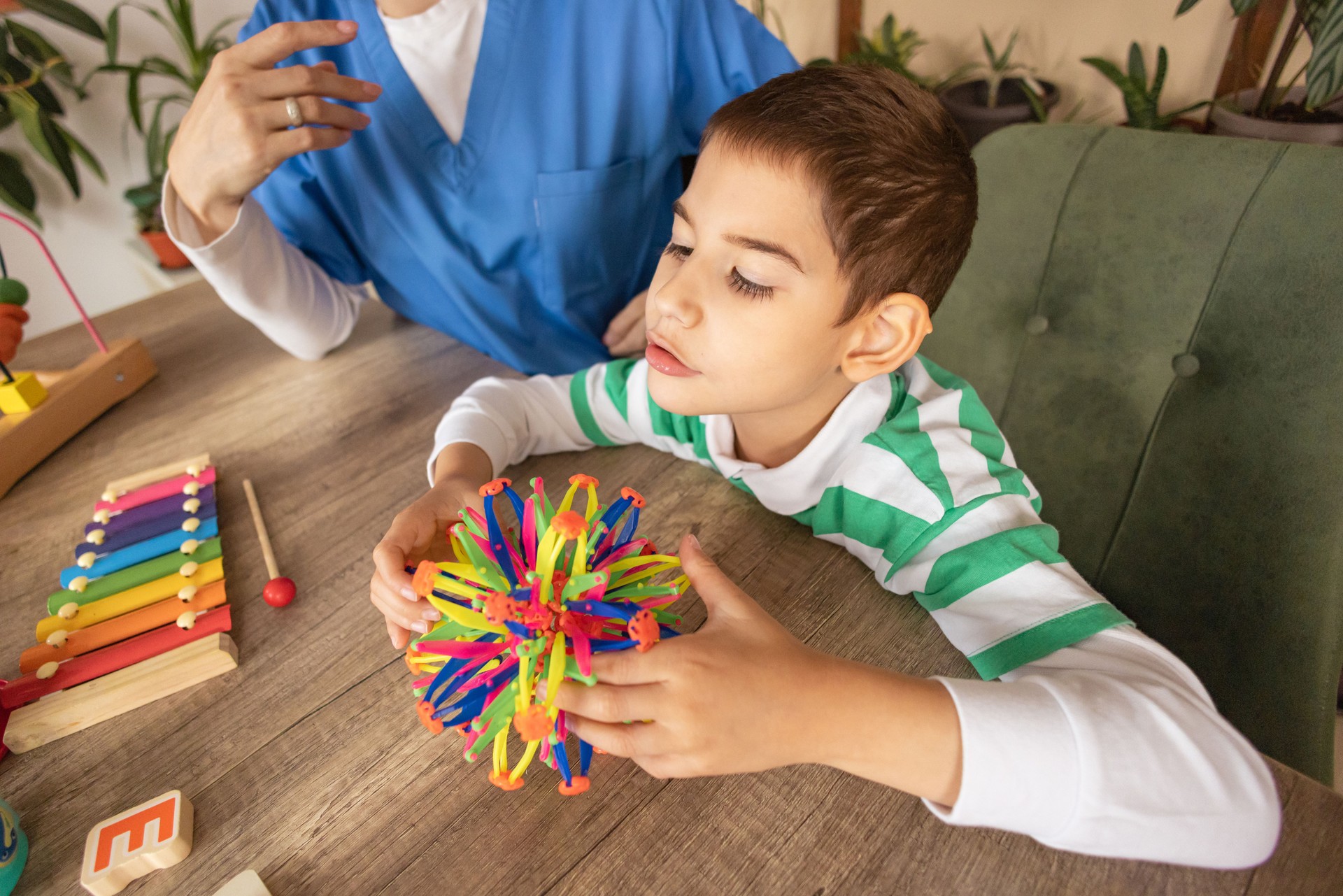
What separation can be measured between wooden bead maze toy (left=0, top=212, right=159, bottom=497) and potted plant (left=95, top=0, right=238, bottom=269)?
170cm

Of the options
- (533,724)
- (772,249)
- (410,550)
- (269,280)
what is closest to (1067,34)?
(772,249)

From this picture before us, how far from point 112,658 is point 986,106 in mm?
2796

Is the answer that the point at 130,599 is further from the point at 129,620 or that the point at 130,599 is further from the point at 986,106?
the point at 986,106

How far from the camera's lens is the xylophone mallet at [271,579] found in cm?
72

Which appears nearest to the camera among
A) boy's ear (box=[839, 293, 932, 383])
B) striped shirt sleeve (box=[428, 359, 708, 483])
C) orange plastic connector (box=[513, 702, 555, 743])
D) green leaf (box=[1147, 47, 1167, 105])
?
orange plastic connector (box=[513, 702, 555, 743])

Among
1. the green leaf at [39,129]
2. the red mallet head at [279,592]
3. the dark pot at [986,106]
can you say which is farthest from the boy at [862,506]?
the green leaf at [39,129]

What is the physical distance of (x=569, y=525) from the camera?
1.55 feet

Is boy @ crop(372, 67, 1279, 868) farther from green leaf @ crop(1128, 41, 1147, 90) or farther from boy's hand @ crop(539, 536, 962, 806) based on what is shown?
green leaf @ crop(1128, 41, 1147, 90)

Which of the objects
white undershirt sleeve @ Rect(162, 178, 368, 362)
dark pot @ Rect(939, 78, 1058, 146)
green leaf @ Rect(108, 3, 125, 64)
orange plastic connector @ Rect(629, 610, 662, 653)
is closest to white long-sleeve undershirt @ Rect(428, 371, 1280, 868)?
orange plastic connector @ Rect(629, 610, 662, 653)

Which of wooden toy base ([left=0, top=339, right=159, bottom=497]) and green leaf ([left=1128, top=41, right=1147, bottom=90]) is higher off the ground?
green leaf ([left=1128, top=41, right=1147, bottom=90])

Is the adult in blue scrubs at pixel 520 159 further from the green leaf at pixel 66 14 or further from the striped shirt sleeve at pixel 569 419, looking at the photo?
the green leaf at pixel 66 14

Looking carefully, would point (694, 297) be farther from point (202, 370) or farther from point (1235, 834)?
point (202, 370)

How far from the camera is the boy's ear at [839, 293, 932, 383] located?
2.27 feet

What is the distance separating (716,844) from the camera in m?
0.52
